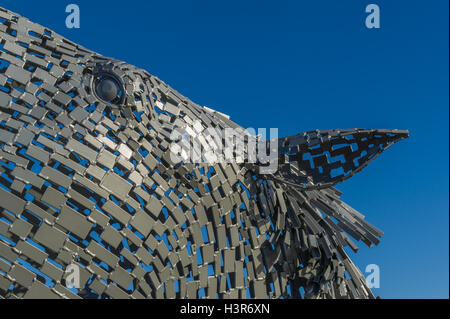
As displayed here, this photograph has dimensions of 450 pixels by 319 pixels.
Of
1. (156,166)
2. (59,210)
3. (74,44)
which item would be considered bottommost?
(59,210)

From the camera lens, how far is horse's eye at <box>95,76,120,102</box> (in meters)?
6.46

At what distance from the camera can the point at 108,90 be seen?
6.46 metres

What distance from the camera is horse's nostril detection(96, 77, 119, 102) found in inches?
255

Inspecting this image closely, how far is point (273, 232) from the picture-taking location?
7.40 m

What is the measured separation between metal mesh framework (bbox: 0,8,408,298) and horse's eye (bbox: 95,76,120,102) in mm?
91

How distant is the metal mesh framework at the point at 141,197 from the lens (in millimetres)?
5676

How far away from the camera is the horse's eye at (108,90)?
6465mm

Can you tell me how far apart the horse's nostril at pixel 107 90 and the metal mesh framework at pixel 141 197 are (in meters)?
0.10

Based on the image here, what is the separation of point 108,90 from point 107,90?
0.01m

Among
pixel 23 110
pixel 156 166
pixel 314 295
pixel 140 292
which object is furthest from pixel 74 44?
pixel 314 295

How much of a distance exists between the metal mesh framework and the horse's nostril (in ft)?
0.32

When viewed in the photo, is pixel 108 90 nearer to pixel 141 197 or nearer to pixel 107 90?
pixel 107 90
